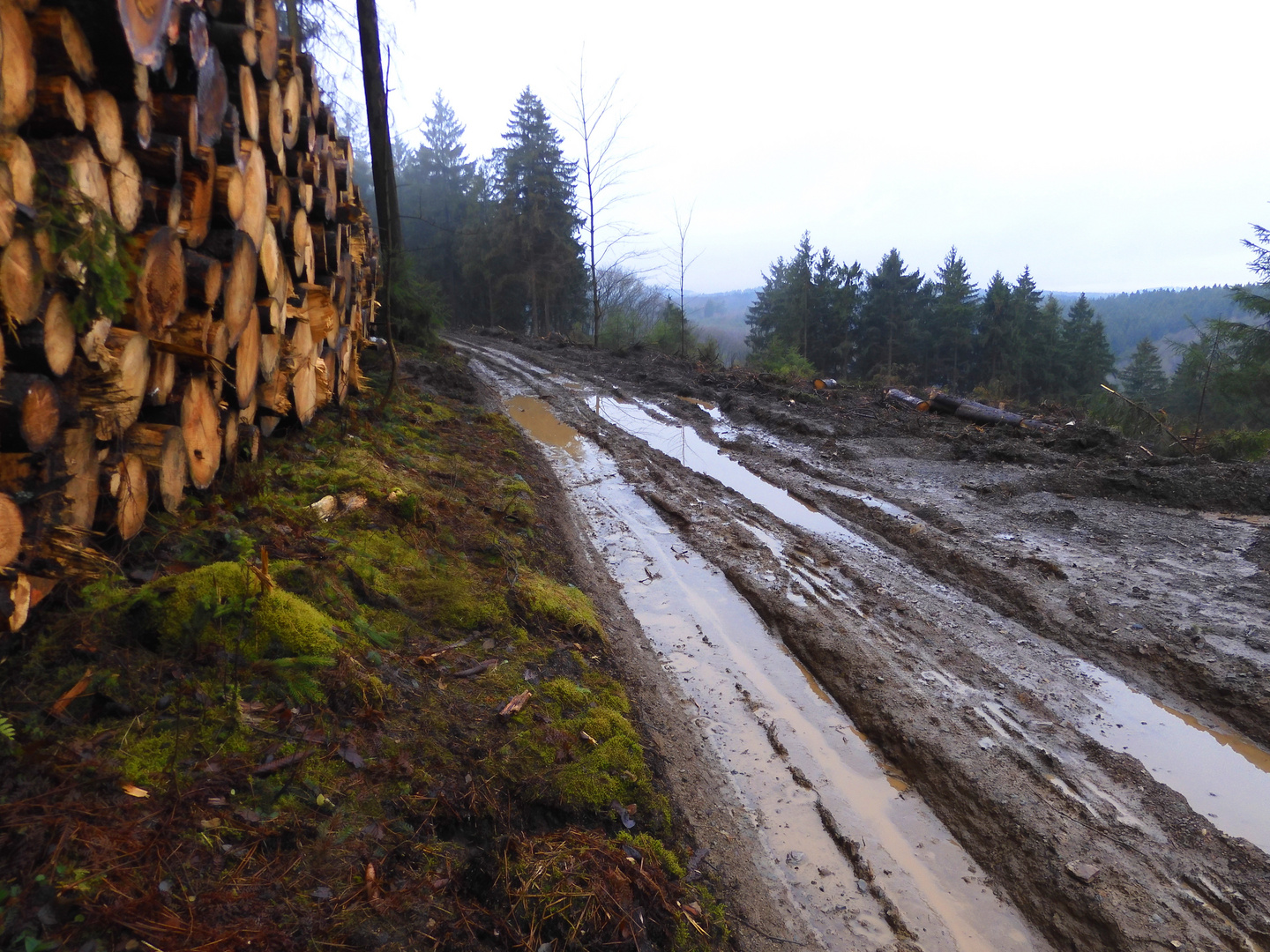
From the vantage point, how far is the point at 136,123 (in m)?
2.98

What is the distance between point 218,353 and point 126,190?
953 millimetres

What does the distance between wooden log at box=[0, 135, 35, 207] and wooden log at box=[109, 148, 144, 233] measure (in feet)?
1.39

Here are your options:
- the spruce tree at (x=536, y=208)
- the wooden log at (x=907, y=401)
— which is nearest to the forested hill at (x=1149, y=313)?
the spruce tree at (x=536, y=208)

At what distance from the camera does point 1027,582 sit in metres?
5.46

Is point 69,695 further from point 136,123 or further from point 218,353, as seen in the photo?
point 136,123

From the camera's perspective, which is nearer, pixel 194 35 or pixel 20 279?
pixel 20 279

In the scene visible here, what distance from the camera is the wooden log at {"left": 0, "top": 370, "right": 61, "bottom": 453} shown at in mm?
2295

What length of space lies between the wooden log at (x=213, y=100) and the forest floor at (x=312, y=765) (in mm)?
1877

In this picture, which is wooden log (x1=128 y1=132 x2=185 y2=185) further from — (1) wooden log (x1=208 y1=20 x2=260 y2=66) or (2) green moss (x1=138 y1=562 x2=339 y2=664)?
(2) green moss (x1=138 y1=562 x2=339 y2=664)

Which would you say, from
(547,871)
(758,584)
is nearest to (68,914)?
(547,871)

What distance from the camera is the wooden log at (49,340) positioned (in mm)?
2406

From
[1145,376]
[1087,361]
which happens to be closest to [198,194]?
[1087,361]

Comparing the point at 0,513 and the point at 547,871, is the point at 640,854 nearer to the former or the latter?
the point at 547,871

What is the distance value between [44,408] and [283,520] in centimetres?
153
